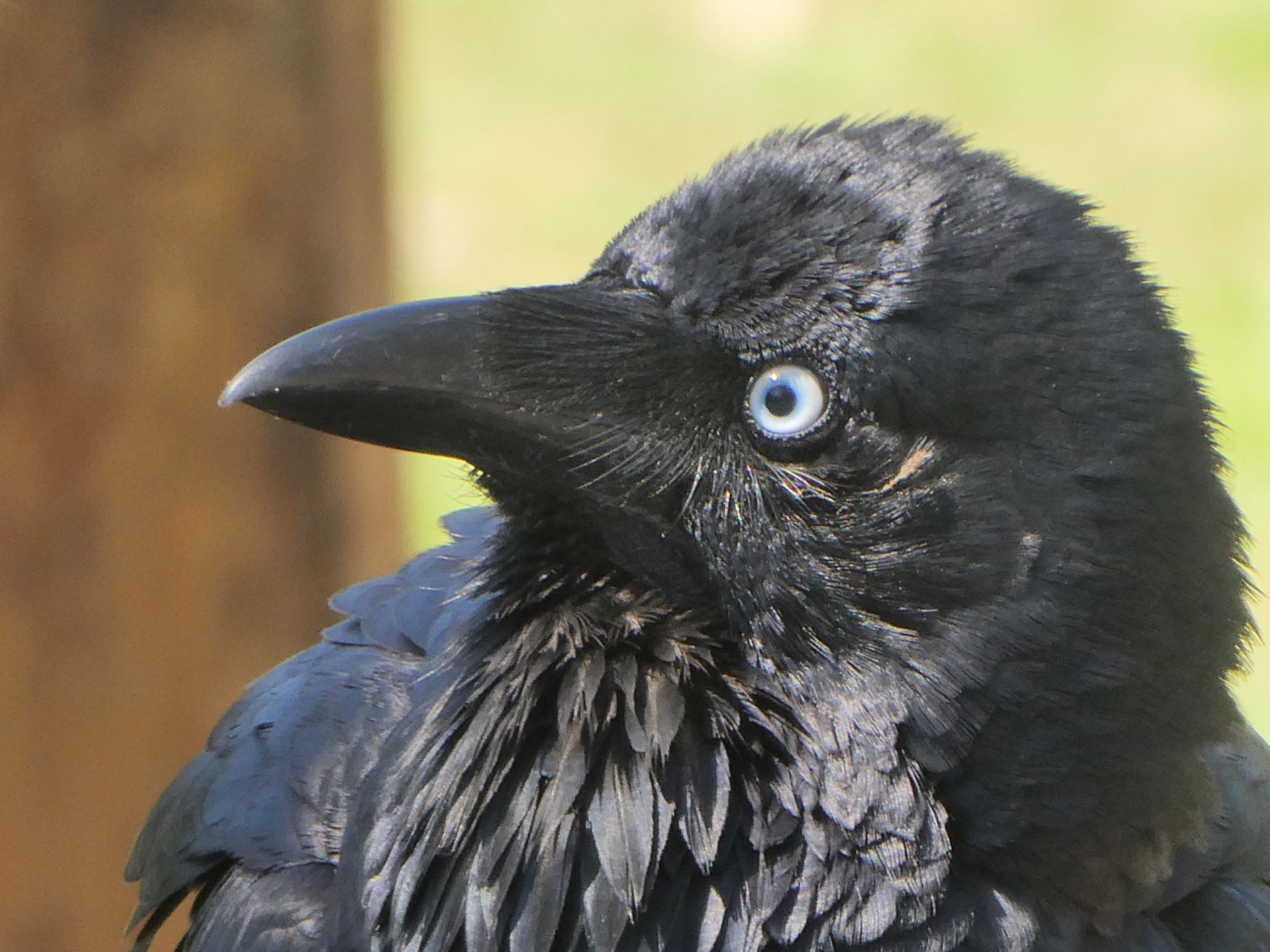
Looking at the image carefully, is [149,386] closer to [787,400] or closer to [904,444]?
[787,400]

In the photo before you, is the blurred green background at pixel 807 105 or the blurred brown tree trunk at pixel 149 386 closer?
the blurred brown tree trunk at pixel 149 386

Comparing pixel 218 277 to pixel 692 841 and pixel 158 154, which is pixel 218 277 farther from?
pixel 692 841

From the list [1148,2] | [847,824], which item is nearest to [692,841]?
[847,824]

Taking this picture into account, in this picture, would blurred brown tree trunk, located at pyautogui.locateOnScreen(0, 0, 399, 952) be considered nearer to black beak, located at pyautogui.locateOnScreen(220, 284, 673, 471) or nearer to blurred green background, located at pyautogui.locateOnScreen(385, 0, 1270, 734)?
black beak, located at pyautogui.locateOnScreen(220, 284, 673, 471)

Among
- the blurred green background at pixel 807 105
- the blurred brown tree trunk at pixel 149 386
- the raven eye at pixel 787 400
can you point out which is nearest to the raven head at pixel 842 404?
the raven eye at pixel 787 400

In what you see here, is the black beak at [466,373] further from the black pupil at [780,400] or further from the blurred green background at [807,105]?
the blurred green background at [807,105]

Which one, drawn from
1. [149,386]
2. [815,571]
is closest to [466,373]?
[815,571]

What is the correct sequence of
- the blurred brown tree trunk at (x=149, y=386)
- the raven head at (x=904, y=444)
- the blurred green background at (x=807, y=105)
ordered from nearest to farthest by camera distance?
1. the raven head at (x=904, y=444)
2. the blurred brown tree trunk at (x=149, y=386)
3. the blurred green background at (x=807, y=105)
